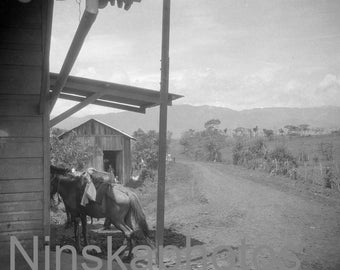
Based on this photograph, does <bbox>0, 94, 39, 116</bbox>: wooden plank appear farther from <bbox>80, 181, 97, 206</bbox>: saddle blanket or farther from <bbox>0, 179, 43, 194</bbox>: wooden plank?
<bbox>80, 181, 97, 206</bbox>: saddle blanket

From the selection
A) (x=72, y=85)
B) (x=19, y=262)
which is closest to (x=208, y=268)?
(x=19, y=262)

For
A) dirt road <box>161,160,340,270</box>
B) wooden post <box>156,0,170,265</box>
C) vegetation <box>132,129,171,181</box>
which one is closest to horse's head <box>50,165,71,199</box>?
wooden post <box>156,0,170,265</box>

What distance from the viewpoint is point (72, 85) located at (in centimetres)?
611

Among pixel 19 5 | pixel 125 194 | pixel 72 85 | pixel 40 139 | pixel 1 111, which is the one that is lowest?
pixel 125 194

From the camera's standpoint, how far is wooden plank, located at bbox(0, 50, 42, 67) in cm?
522

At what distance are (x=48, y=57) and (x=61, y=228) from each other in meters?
7.01

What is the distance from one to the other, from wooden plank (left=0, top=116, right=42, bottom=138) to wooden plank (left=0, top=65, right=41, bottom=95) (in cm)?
43

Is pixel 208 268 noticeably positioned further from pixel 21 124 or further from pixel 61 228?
pixel 61 228

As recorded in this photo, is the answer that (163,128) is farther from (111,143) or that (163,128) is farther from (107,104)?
(111,143)

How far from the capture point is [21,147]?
5422mm

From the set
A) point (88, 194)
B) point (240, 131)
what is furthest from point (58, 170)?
point (240, 131)

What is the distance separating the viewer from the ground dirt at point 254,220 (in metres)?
7.85

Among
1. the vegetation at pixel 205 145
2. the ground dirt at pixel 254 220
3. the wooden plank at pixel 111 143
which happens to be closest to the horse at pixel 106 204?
the ground dirt at pixel 254 220

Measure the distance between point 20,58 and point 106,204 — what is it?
376 centimetres
